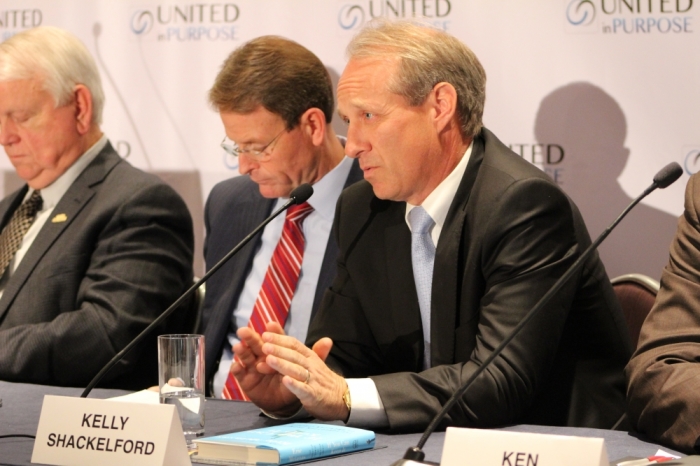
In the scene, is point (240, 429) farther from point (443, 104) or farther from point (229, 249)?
point (229, 249)

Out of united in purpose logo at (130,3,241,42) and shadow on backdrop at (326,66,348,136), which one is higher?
united in purpose logo at (130,3,241,42)

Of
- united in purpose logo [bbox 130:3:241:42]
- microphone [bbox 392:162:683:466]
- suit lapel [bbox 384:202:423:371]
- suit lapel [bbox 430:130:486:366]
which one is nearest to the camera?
microphone [bbox 392:162:683:466]

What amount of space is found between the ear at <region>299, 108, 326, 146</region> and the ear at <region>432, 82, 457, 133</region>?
89 centimetres

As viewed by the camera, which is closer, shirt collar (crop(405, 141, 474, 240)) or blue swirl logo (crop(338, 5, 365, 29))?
shirt collar (crop(405, 141, 474, 240))

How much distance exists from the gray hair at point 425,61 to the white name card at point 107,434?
1.15 meters

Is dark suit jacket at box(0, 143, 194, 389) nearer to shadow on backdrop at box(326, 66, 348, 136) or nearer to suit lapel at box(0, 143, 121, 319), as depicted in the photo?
suit lapel at box(0, 143, 121, 319)

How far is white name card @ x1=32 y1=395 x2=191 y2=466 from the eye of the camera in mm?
1586

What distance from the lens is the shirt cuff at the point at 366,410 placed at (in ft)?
6.58

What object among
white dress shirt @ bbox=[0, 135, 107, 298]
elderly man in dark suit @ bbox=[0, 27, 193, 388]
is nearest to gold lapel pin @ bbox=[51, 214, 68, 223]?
elderly man in dark suit @ bbox=[0, 27, 193, 388]

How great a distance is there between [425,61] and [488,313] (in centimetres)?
68

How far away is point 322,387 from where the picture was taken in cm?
199

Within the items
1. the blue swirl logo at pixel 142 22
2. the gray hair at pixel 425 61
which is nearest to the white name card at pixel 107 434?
the gray hair at pixel 425 61

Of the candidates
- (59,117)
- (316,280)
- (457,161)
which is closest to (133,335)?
(316,280)

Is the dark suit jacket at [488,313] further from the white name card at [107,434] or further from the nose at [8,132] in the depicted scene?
the nose at [8,132]
